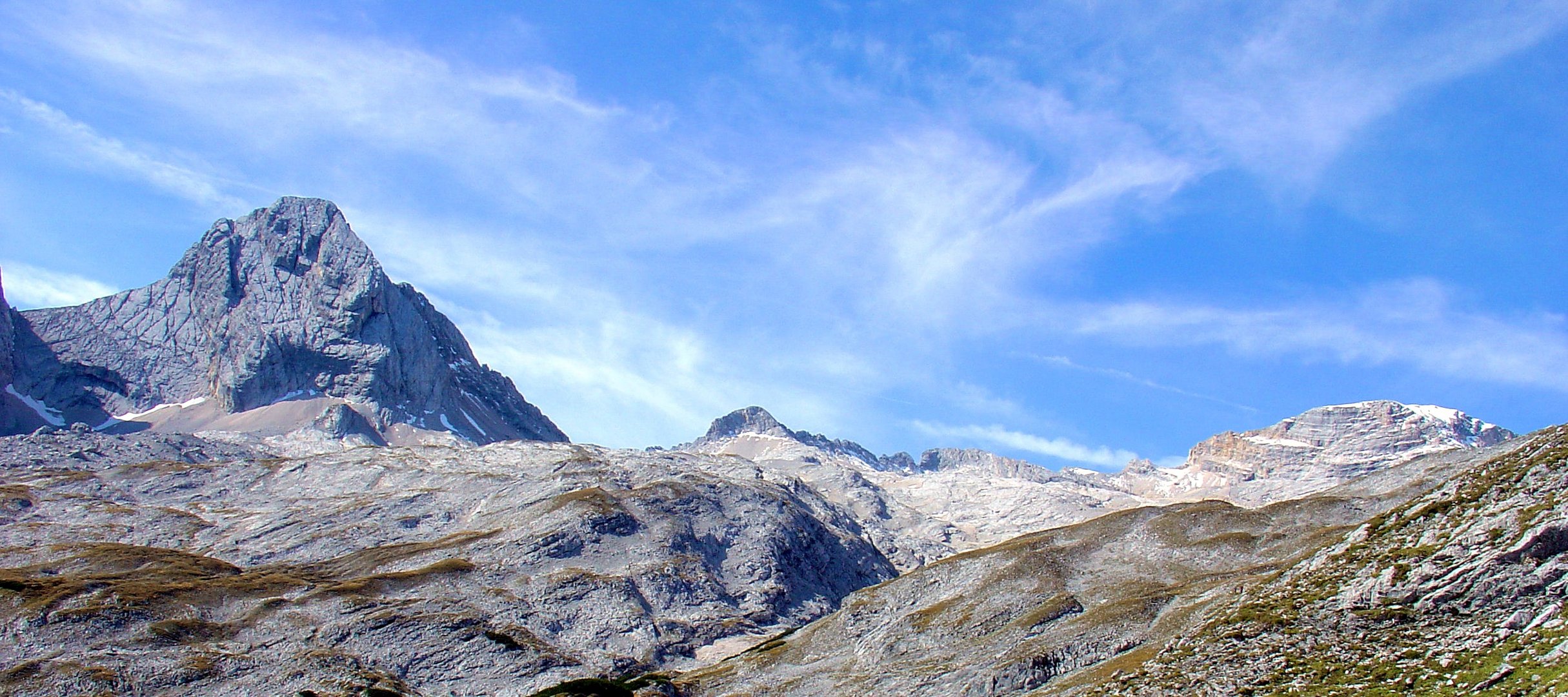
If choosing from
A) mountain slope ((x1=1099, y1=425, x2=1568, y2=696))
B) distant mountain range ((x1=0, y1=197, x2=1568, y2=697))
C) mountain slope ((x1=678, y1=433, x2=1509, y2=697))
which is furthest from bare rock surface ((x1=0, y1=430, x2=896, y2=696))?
mountain slope ((x1=1099, y1=425, x2=1568, y2=696))

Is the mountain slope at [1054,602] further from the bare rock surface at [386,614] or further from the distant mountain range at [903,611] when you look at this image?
the bare rock surface at [386,614]

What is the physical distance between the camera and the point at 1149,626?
83062mm

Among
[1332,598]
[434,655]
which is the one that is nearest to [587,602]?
[434,655]

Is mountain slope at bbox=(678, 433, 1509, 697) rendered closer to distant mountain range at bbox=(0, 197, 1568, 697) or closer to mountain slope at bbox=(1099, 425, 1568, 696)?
distant mountain range at bbox=(0, 197, 1568, 697)

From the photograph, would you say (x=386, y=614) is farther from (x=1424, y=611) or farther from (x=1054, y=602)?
(x=1424, y=611)

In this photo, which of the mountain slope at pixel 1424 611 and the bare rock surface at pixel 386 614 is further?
the bare rock surface at pixel 386 614

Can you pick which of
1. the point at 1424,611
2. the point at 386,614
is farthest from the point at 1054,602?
the point at 386,614

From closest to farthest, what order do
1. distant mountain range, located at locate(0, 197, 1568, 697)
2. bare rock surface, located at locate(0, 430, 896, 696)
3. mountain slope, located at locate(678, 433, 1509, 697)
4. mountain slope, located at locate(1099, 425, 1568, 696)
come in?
1. mountain slope, located at locate(1099, 425, 1568, 696)
2. distant mountain range, located at locate(0, 197, 1568, 697)
3. mountain slope, located at locate(678, 433, 1509, 697)
4. bare rock surface, located at locate(0, 430, 896, 696)

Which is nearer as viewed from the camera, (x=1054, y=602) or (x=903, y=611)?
(x=1054, y=602)

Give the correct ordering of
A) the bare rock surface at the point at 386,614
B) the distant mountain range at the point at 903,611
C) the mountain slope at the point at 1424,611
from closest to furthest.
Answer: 1. the mountain slope at the point at 1424,611
2. the distant mountain range at the point at 903,611
3. the bare rock surface at the point at 386,614

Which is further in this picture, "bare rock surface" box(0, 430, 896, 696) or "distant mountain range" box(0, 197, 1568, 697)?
"bare rock surface" box(0, 430, 896, 696)

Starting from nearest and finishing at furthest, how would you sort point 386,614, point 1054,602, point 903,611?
point 1054,602 < point 903,611 < point 386,614

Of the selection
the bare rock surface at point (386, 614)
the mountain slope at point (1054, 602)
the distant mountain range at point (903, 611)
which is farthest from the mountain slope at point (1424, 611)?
the bare rock surface at point (386, 614)

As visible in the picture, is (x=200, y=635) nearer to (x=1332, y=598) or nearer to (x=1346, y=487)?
(x=1332, y=598)
